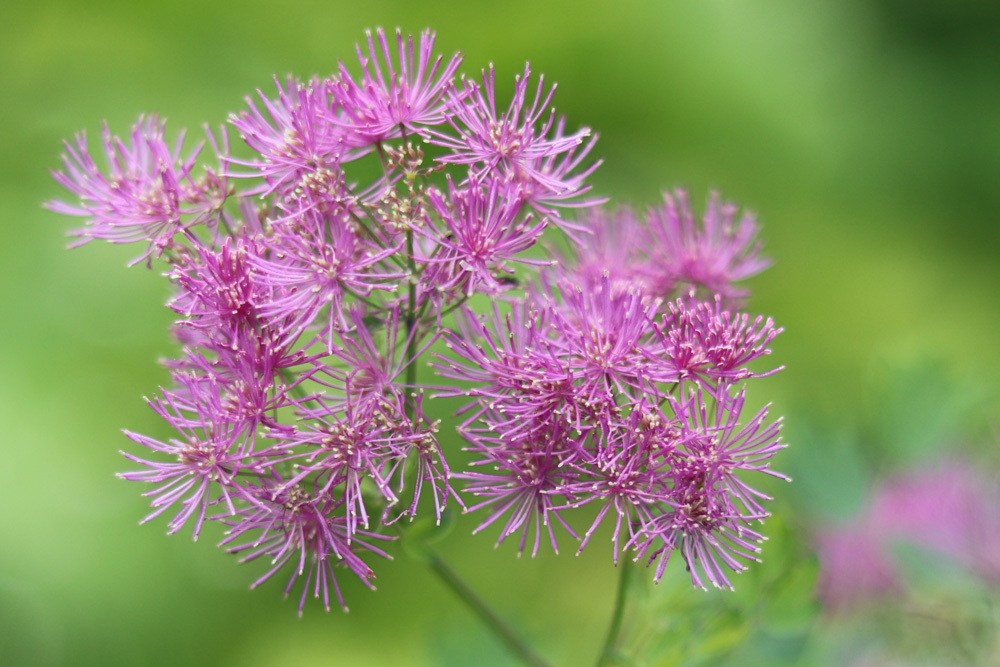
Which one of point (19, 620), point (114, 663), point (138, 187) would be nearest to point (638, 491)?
point (138, 187)

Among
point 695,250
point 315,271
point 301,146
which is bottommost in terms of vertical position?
point 315,271

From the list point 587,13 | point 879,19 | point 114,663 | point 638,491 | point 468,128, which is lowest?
point 114,663

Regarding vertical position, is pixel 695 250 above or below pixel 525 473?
above

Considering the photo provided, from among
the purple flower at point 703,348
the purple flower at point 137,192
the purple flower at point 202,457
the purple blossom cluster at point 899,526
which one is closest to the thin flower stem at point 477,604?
the purple flower at point 202,457

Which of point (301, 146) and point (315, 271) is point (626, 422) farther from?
point (301, 146)

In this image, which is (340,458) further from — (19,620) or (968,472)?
(19,620)

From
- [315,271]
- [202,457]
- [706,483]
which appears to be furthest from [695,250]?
[202,457]
